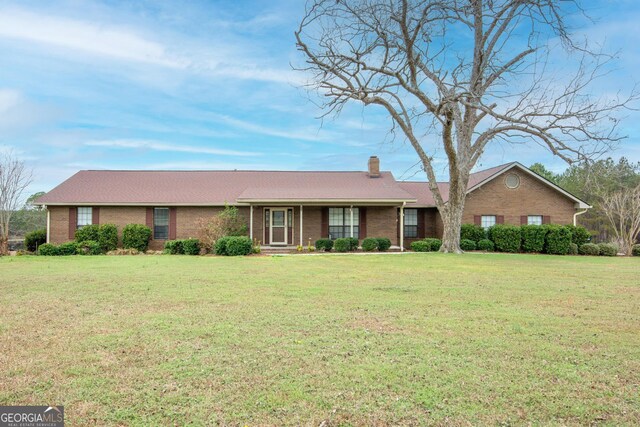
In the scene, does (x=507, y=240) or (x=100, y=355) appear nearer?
(x=100, y=355)

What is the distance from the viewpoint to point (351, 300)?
26.3 feet

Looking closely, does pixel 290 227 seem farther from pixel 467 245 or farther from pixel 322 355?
pixel 322 355

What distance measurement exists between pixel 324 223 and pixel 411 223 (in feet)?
18.5

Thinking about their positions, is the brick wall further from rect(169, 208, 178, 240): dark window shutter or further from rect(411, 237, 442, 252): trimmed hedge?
rect(169, 208, 178, 240): dark window shutter

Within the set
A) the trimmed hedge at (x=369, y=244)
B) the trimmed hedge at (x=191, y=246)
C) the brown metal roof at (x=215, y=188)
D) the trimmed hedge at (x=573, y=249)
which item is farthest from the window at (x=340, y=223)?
the trimmed hedge at (x=573, y=249)

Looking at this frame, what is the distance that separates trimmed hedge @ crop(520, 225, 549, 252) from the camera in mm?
21969

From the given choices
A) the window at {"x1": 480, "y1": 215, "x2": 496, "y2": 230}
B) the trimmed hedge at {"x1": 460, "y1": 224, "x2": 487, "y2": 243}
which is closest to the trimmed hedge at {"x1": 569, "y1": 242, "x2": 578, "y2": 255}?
the window at {"x1": 480, "y1": 215, "x2": 496, "y2": 230}

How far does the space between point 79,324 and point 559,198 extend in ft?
85.1

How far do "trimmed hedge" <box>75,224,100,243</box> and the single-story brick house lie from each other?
103cm

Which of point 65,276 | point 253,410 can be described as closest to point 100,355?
point 253,410

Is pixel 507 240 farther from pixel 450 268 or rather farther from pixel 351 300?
pixel 351 300

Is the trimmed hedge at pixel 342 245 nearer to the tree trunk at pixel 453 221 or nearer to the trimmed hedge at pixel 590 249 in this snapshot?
the tree trunk at pixel 453 221

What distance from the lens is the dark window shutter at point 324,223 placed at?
2373 cm

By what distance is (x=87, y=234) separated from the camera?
22.2 m
